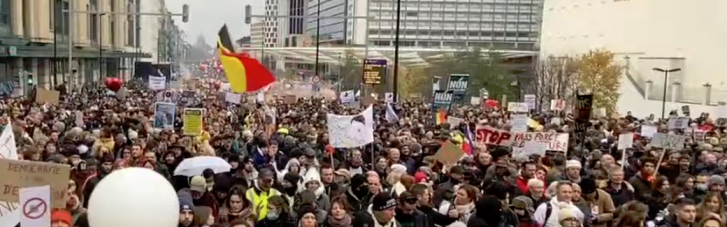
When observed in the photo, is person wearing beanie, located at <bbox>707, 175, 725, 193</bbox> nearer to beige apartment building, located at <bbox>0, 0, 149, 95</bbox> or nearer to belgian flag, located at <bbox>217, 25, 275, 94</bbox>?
belgian flag, located at <bbox>217, 25, 275, 94</bbox>

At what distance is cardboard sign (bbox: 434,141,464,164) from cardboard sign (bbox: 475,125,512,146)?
2.10 meters

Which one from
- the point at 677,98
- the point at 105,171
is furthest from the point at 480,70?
the point at 105,171

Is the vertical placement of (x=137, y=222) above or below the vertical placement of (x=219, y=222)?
above

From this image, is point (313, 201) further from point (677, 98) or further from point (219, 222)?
point (677, 98)

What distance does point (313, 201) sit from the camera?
8766 millimetres

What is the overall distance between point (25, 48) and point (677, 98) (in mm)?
32345

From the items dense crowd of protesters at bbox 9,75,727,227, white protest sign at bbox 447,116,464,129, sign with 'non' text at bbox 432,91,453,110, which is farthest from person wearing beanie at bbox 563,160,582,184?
sign with 'non' text at bbox 432,91,453,110

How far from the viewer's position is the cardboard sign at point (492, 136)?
14312 millimetres

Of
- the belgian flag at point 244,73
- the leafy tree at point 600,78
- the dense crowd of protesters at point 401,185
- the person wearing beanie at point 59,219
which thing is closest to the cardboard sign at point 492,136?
the dense crowd of protesters at point 401,185

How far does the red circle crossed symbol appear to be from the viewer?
638 centimetres

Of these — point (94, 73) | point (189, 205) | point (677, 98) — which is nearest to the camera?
point (189, 205)

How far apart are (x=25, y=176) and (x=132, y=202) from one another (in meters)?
2.05

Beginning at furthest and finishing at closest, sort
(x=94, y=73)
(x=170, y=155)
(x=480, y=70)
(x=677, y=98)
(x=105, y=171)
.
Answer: (x=94, y=73) < (x=480, y=70) < (x=677, y=98) < (x=170, y=155) < (x=105, y=171)

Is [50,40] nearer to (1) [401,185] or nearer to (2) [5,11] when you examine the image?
(2) [5,11]
